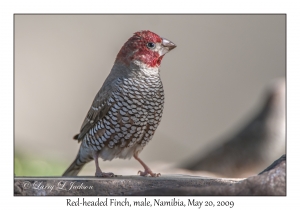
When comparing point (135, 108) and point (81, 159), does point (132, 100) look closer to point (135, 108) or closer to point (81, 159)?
point (135, 108)

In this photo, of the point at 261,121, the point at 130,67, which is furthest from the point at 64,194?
the point at 261,121

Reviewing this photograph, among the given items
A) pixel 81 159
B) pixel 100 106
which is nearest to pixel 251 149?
pixel 81 159

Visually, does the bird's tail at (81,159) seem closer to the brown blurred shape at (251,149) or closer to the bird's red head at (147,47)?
the bird's red head at (147,47)

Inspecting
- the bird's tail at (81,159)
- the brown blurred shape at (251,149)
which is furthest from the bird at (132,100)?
the brown blurred shape at (251,149)

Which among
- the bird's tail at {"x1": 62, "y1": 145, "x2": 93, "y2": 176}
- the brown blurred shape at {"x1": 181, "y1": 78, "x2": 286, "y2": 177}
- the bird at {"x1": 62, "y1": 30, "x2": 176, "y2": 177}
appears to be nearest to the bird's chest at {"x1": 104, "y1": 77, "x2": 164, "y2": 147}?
the bird at {"x1": 62, "y1": 30, "x2": 176, "y2": 177}

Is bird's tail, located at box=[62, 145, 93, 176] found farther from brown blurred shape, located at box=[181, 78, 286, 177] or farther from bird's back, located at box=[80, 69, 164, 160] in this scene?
brown blurred shape, located at box=[181, 78, 286, 177]
